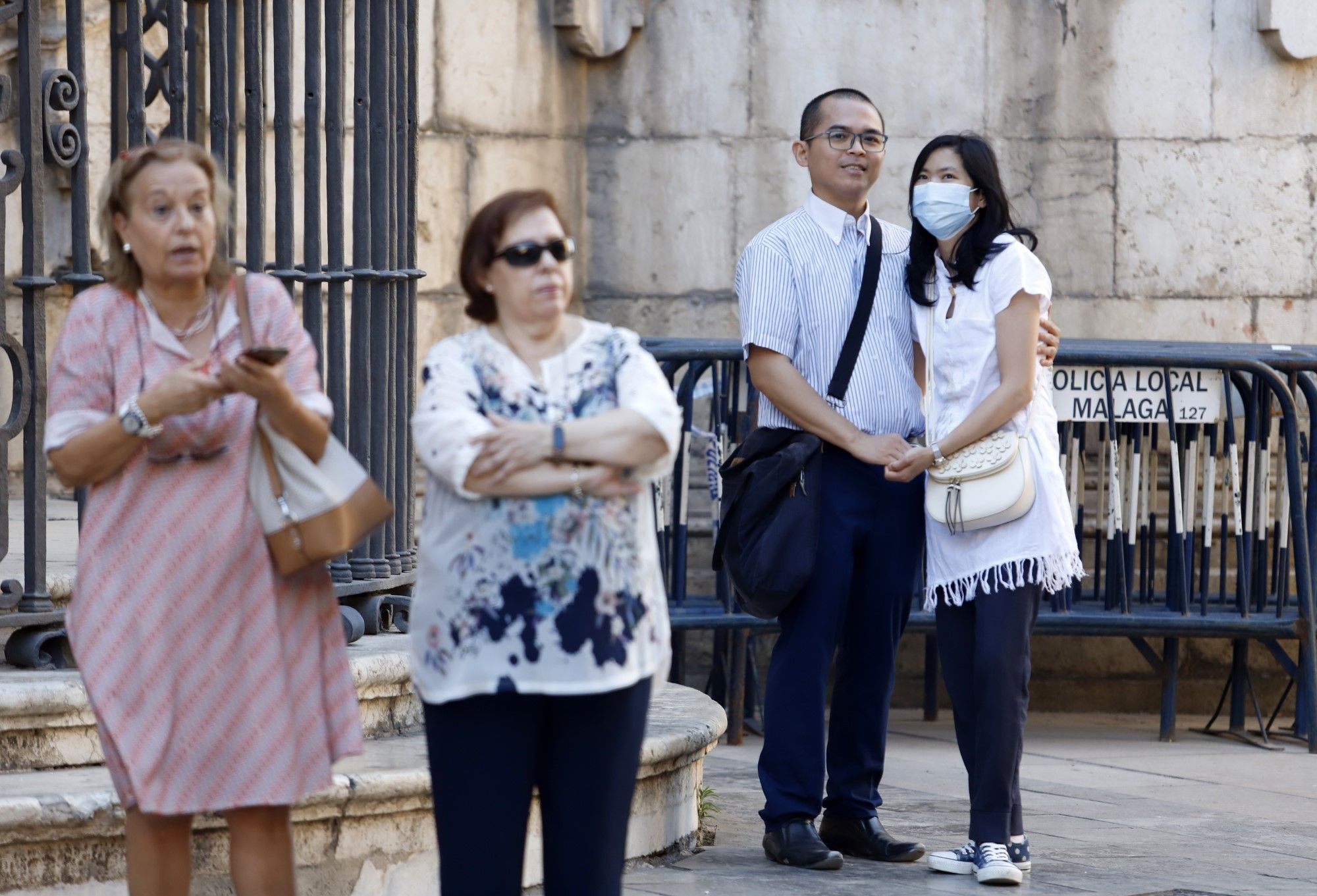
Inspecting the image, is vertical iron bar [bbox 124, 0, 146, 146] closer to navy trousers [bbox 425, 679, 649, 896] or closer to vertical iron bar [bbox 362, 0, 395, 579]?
vertical iron bar [bbox 362, 0, 395, 579]

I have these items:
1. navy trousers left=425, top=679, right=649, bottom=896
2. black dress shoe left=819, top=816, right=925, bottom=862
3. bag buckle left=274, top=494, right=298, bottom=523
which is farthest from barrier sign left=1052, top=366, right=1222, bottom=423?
bag buckle left=274, top=494, right=298, bottom=523

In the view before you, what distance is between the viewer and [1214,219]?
812cm

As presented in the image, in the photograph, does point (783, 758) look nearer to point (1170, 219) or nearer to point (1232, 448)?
point (1232, 448)

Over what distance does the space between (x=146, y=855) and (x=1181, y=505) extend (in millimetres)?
4862

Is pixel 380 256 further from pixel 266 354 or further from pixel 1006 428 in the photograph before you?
pixel 266 354

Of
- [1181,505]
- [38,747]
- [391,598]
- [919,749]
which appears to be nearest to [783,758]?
[391,598]

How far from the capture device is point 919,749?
22.9 feet

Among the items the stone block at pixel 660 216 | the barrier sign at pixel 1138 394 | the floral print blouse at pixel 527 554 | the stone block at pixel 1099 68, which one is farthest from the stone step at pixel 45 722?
the stone block at pixel 1099 68

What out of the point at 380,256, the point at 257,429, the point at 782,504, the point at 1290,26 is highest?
the point at 1290,26

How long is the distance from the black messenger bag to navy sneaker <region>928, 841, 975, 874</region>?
0.73 meters

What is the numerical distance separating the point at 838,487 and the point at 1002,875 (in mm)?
1021

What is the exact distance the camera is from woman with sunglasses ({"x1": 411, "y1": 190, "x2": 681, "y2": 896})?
299 cm

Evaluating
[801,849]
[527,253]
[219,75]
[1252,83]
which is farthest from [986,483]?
[1252,83]

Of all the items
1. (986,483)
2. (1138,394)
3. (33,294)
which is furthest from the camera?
→ (1138,394)
